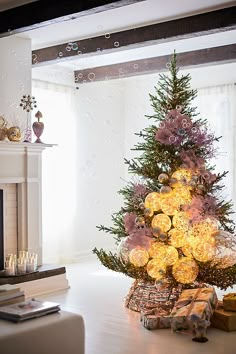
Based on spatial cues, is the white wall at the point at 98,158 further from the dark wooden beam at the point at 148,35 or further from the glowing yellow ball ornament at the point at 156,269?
the glowing yellow ball ornament at the point at 156,269

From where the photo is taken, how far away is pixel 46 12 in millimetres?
3949

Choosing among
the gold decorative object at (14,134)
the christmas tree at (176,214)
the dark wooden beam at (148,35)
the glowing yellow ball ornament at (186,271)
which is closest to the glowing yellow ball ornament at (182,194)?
the christmas tree at (176,214)

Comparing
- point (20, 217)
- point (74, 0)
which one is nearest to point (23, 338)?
point (74, 0)

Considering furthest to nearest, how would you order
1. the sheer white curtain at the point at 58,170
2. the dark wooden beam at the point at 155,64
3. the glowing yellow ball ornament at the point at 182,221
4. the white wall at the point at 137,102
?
1. the white wall at the point at 137,102
2. the sheer white curtain at the point at 58,170
3. the dark wooden beam at the point at 155,64
4. the glowing yellow ball ornament at the point at 182,221

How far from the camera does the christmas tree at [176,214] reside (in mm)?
4031

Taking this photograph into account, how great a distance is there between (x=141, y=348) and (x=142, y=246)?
3.15 ft

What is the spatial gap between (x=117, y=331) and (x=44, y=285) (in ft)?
4.60

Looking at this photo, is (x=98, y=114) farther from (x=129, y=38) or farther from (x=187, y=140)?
(x=187, y=140)

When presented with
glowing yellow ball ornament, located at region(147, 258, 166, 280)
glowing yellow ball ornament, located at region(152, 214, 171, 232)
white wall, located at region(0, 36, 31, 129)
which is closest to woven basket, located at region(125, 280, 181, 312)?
glowing yellow ball ornament, located at region(147, 258, 166, 280)

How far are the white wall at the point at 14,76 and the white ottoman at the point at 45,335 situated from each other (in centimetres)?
277

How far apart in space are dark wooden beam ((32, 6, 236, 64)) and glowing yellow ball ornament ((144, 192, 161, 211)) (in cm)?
146

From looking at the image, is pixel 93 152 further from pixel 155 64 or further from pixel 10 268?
pixel 10 268

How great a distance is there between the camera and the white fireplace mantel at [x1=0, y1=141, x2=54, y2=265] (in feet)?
16.4

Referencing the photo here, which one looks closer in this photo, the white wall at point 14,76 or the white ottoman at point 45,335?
the white ottoman at point 45,335
